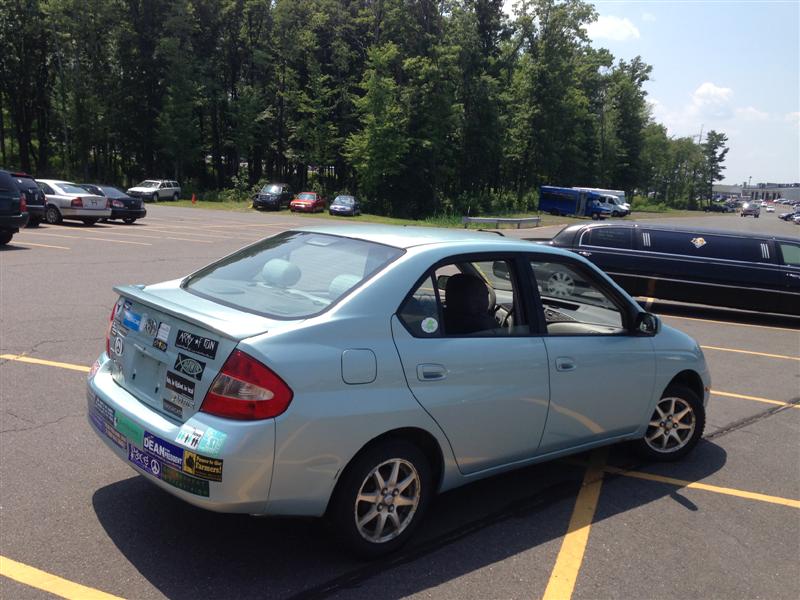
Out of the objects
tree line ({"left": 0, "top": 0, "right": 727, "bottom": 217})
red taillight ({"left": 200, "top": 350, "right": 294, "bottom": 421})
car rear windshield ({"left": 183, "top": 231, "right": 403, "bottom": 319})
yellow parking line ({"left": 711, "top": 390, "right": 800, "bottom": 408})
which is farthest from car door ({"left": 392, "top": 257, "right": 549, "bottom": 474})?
tree line ({"left": 0, "top": 0, "right": 727, "bottom": 217})

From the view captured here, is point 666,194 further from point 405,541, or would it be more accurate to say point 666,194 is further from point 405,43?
point 405,541

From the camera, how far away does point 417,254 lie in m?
3.66

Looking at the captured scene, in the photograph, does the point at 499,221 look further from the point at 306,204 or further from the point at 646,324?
the point at 646,324

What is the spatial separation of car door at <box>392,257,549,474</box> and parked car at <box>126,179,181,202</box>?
48377mm

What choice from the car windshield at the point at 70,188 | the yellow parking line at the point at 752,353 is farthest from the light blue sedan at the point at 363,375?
the car windshield at the point at 70,188

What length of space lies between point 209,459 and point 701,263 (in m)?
11.7

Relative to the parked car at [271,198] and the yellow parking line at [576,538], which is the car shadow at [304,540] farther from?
the parked car at [271,198]

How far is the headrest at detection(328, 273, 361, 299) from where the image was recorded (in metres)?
3.46

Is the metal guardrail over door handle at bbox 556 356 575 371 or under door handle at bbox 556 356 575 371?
under

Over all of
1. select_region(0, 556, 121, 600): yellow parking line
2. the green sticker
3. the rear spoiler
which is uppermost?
the rear spoiler

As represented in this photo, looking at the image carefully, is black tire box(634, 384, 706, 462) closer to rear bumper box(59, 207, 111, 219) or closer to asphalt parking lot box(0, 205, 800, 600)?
asphalt parking lot box(0, 205, 800, 600)

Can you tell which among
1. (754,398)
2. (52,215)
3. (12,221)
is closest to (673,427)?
(754,398)

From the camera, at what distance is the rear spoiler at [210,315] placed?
122 inches

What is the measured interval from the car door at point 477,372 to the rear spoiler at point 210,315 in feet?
2.33
